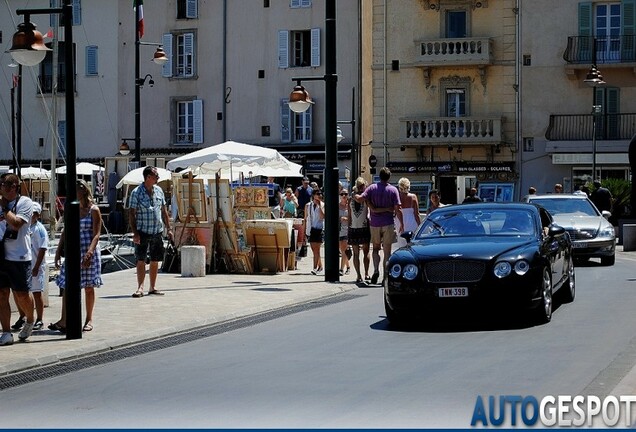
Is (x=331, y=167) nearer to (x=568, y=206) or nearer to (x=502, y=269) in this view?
(x=568, y=206)

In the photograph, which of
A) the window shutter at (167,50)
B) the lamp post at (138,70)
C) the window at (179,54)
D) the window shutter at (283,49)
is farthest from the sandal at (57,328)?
the window shutter at (167,50)

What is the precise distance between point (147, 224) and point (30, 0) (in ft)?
145

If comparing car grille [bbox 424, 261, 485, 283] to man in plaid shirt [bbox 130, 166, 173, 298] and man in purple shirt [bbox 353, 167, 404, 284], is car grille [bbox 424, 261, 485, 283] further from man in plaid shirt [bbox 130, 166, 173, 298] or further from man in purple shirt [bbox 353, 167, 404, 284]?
man in purple shirt [bbox 353, 167, 404, 284]

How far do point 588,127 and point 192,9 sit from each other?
754 inches

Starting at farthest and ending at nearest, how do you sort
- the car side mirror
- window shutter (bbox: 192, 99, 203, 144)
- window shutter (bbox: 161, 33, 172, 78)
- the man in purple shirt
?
1. window shutter (bbox: 161, 33, 172, 78)
2. window shutter (bbox: 192, 99, 203, 144)
3. the man in purple shirt
4. the car side mirror

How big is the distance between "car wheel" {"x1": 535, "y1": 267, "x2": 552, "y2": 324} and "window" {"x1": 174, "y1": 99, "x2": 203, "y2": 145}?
42183 mm

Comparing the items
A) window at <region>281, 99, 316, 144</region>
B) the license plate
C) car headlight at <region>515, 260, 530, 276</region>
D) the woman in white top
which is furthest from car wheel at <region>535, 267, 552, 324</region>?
window at <region>281, 99, 316, 144</region>

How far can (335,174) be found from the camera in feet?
72.7

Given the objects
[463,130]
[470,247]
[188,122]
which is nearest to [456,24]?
[463,130]

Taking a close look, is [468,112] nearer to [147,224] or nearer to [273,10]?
[273,10]

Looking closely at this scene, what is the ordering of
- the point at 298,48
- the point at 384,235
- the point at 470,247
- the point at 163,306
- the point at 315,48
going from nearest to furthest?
the point at 470,247, the point at 163,306, the point at 384,235, the point at 315,48, the point at 298,48

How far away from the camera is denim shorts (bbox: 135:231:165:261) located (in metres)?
19.0

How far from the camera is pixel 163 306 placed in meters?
17.7

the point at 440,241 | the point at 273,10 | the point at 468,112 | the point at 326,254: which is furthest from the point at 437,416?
the point at 273,10
